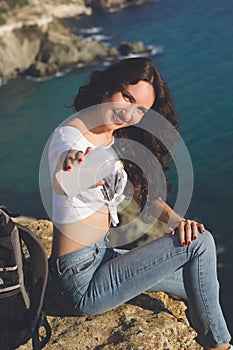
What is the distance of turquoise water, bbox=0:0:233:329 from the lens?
19.3 meters

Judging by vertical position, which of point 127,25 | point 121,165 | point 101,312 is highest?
point 121,165

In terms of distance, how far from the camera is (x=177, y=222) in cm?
422

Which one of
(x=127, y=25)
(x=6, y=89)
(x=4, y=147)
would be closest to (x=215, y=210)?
(x=4, y=147)

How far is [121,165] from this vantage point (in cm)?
430

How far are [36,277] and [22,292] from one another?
0.52 ft

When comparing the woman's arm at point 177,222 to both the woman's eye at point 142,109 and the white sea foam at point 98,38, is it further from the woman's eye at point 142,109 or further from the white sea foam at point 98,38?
the white sea foam at point 98,38

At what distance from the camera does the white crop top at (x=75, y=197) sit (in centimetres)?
371

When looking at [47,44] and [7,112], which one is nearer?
[7,112]

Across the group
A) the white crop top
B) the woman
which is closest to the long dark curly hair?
the woman

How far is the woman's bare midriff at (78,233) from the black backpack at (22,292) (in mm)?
162

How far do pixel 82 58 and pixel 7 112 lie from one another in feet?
32.1

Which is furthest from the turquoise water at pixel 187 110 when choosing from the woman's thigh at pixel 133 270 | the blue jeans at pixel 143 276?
the woman's thigh at pixel 133 270

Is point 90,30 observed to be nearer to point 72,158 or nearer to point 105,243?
point 105,243

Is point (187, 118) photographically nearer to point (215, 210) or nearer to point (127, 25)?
point (215, 210)
